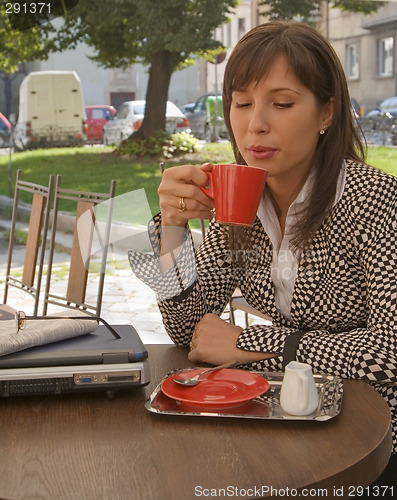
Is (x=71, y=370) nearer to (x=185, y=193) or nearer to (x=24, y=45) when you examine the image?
(x=185, y=193)

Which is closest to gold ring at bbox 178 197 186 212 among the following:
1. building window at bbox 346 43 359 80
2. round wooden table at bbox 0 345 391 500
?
round wooden table at bbox 0 345 391 500

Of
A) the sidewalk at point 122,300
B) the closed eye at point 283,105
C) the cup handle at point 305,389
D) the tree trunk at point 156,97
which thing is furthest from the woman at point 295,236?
the tree trunk at point 156,97

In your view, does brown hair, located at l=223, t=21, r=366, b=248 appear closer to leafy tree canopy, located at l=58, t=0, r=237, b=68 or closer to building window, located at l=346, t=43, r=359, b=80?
building window, located at l=346, t=43, r=359, b=80

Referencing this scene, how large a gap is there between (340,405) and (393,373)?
214mm

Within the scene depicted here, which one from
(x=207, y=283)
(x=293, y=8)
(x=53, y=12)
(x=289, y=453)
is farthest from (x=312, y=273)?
(x=53, y=12)

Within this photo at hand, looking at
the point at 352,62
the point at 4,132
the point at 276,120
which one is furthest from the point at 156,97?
the point at 276,120

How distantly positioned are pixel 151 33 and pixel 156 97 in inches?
69.3

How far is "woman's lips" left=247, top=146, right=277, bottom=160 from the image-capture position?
5.31 feet

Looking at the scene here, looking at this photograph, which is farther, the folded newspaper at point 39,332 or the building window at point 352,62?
the building window at point 352,62

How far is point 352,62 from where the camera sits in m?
7.27

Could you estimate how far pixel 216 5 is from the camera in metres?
9.32

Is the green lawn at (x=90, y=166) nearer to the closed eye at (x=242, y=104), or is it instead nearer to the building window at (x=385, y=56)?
the building window at (x=385, y=56)

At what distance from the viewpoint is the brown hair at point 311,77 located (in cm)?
166

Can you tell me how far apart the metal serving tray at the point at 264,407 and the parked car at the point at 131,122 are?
1033cm
